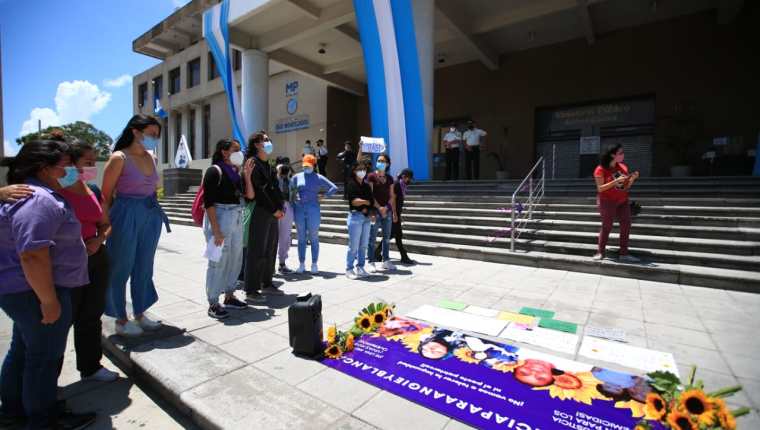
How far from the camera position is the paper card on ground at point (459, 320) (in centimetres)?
353

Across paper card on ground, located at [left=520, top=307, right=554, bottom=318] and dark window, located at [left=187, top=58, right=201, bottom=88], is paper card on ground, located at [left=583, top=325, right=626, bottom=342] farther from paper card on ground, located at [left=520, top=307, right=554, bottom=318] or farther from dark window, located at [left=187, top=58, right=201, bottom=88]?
dark window, located at [left=187, top=58, right=201, bottom=88]

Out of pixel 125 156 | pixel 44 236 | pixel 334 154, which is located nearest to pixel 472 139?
pixel 334 154

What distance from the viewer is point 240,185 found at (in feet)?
12.7

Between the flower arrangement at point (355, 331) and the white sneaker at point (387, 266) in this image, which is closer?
the flower arrangement at point (355, 331)

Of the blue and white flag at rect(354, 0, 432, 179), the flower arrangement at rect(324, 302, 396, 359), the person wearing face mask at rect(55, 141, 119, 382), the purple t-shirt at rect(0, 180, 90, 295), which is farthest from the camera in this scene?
the blue and white flag at rect(354, 0, 432, 179)

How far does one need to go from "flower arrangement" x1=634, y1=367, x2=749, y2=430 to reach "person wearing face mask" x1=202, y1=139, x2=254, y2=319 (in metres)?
3.44

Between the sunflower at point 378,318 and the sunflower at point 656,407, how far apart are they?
6.42 ft

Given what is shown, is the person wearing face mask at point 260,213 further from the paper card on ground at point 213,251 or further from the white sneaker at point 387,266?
the white sneaker at point 387,266

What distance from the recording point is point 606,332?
349 cm

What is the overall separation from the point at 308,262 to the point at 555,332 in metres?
4.52

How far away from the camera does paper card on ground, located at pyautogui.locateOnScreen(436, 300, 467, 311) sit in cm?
417

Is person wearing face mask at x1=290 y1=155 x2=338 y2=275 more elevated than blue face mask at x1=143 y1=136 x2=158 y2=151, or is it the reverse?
blue face mask at x1=143 y1=136 x2=158 y2=151

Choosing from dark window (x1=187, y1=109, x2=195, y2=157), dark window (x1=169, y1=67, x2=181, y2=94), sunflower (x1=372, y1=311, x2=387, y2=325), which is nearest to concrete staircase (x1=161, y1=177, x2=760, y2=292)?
sunflower (x1=372, y1=311, x2=387, y2=325)

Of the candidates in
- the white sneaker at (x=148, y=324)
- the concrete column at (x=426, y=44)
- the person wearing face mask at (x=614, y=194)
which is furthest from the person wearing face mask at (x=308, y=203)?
the concrete column at (x=426, y=44)
